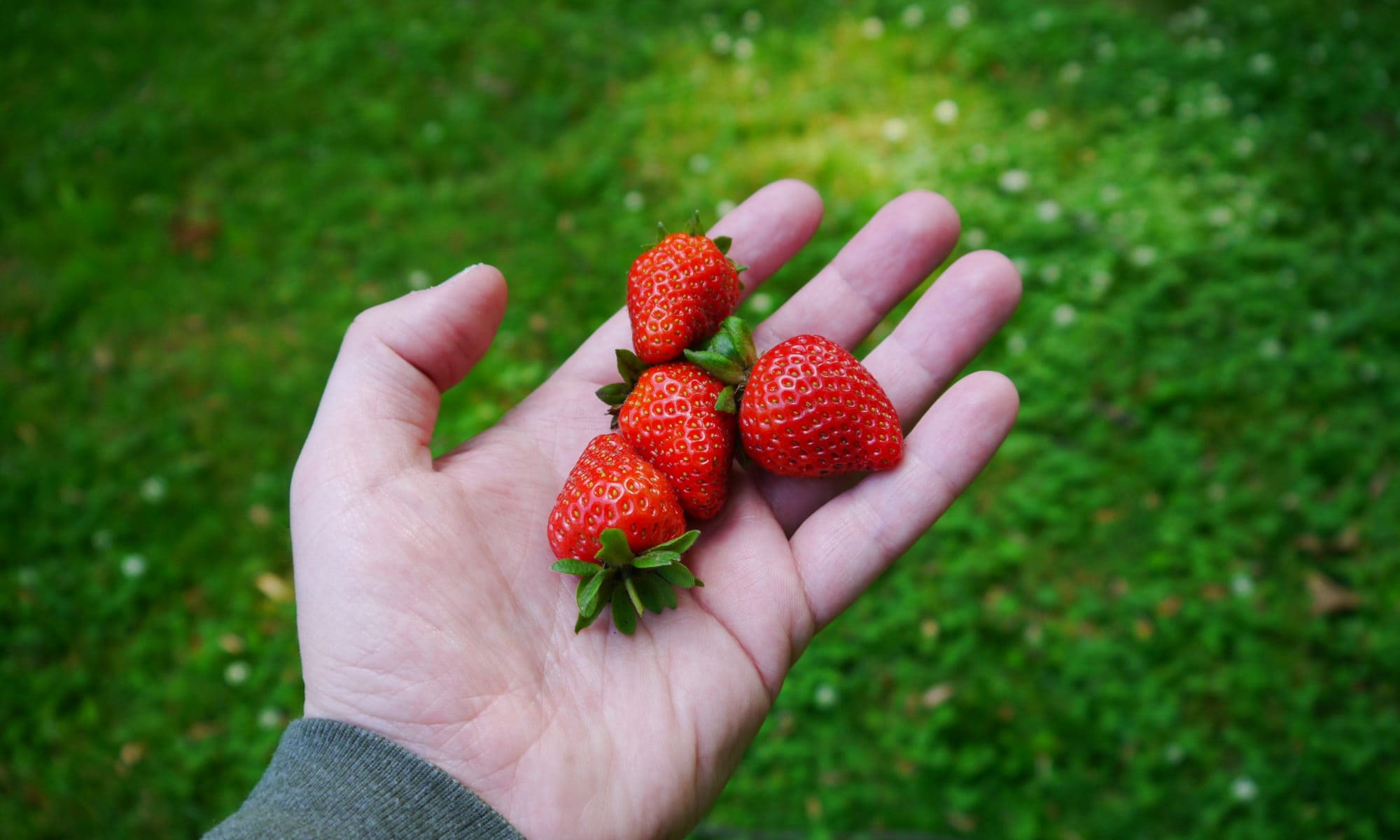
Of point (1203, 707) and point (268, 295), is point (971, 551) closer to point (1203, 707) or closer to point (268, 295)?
point (1203, 707)

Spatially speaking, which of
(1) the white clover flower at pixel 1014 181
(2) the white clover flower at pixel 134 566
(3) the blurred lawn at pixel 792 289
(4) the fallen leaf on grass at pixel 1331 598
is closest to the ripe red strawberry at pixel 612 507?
(3) the blurred lawn at pixel 792 289

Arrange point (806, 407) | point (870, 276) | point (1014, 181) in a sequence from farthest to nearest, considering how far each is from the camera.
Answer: point (1014, 181) < point (870, 276) < point (806, 407)

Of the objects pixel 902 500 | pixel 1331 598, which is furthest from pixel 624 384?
pixel 1331 598

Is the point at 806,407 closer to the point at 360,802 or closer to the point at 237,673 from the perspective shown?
the point at 360,802

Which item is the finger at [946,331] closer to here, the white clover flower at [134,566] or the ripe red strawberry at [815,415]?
the ripe red strawberry at [815,415]

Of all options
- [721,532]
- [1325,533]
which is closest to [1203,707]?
[1325,533]

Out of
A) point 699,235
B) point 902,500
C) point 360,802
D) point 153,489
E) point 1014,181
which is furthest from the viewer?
point 1014,181

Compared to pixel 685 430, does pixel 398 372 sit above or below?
above
